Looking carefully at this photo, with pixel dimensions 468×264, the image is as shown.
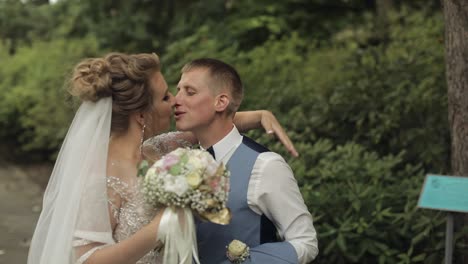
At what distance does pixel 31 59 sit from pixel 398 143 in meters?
7.25

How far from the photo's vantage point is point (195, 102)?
320 centimetres

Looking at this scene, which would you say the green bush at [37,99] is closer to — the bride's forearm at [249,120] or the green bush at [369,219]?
the green bush at [369,219]

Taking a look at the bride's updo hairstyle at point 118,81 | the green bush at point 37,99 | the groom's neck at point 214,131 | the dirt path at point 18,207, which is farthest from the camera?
the green bush at point 37,99

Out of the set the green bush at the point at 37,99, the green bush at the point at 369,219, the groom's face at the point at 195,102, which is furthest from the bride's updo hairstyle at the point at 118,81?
the green bush at the point at 37,99

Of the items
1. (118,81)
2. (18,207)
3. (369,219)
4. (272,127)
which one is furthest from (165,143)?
(18,207)

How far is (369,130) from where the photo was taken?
7305mm

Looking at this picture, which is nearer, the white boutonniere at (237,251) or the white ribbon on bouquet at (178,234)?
the white ribbon on bouquet at (178,234)

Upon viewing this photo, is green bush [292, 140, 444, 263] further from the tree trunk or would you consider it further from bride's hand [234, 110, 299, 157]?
bride's hand [234, 110, 299, 157]

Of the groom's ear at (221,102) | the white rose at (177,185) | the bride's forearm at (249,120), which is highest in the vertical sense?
the groom's ear at (221,102)

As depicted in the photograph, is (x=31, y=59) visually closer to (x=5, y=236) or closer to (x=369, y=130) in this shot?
(x=5, y=236)

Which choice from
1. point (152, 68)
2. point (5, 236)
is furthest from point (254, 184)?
point (5, 236)

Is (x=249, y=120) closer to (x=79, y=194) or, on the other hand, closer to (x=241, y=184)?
(x=241, y=184)

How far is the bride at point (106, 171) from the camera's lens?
3.02 metres

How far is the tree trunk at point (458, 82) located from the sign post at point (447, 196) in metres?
0.91
